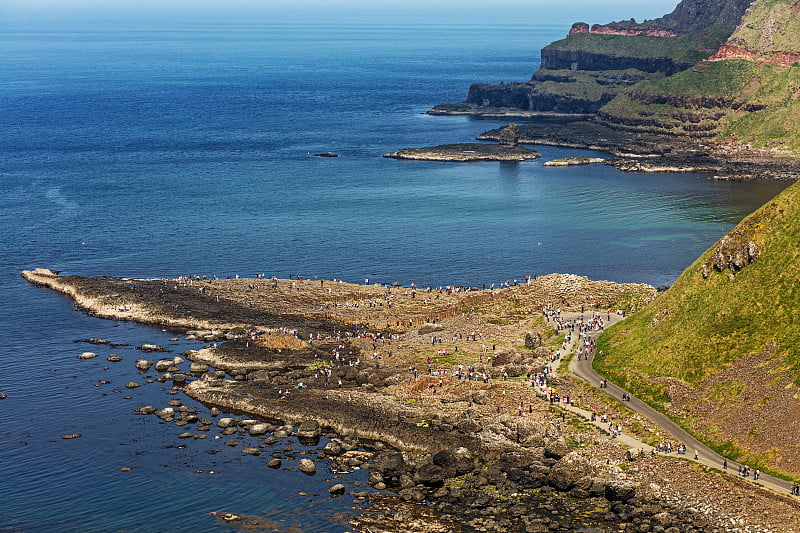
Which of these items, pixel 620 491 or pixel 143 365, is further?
pixel 143 365

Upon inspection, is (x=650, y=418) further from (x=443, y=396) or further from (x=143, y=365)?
(x=143, y=365)

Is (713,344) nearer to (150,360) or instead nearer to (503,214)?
(150,360)

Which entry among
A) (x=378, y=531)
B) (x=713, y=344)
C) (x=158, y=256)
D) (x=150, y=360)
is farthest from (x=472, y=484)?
(x=158, y=256)

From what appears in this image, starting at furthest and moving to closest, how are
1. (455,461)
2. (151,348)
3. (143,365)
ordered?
(151,348) < (143,365) < (455,461)

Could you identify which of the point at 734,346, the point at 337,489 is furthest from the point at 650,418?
the point at 337,489

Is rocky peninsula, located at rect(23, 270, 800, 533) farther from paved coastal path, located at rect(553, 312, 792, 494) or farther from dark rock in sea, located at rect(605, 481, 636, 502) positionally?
paved coastal path, located at rect(553, 312, 792, 494)

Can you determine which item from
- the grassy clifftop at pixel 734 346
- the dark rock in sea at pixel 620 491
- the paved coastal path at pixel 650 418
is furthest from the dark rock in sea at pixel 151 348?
the dark rock in sea at pixel 620 491

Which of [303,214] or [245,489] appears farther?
[303,214]
